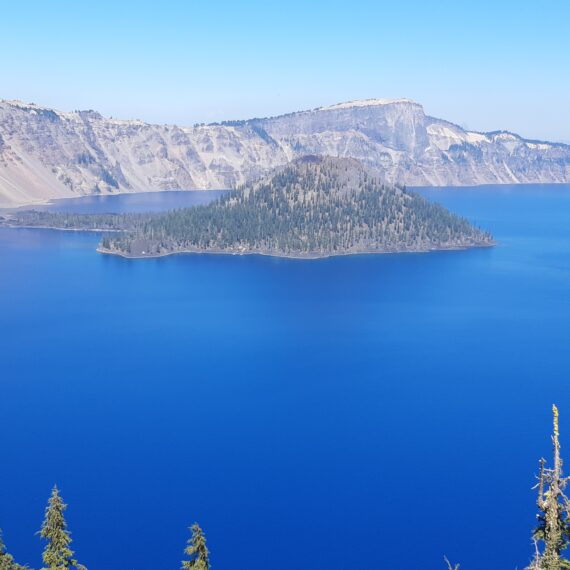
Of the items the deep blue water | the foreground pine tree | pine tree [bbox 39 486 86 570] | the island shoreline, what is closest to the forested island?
the island shoreline

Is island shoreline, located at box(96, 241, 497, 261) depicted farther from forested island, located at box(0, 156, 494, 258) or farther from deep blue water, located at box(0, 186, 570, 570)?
deep blue water, located at box(0, 186, 570, 570)

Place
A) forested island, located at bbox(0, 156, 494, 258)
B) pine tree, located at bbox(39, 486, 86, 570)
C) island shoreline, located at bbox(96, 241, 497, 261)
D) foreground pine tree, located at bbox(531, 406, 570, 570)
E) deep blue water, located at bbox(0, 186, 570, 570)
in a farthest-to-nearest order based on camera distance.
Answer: forested island, located at bbox(0, 156, 494, 258) < island shoreline, located at bbox(96, 241, 497, 261) < deep blue water, located at bbox(0, 186, 570, 570) < pine tree, located at bbox(39, 486, 86, 570) < foreground pine tree, located at bbox(531, 406, 570, 570)

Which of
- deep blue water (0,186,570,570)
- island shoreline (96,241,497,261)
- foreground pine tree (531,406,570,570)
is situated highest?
foreground pine tree (531,406,570,570)

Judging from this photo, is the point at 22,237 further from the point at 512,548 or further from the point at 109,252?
the point at 512,548

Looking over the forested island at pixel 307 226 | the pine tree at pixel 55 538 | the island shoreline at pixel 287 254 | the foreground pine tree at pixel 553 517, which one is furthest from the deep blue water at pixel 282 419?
the forested island at pixel 307 226

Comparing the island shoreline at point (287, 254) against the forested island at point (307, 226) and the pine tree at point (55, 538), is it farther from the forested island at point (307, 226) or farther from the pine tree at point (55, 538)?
the pine tree at point (55, 538)

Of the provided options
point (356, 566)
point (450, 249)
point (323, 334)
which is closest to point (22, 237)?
point (450, 249)
